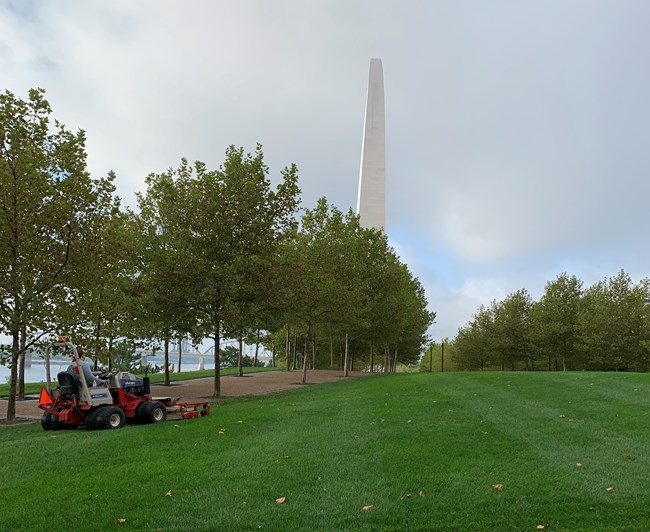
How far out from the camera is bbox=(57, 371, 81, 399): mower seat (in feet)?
37.2

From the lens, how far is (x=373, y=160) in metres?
72.2

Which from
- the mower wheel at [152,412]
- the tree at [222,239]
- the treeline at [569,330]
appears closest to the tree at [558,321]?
the treeline at [569,330]

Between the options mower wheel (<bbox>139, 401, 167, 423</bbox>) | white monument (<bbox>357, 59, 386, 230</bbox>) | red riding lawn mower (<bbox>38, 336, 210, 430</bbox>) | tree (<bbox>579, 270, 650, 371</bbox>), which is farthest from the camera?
white monument (<bbox>357, 59, 386, 230</bbox>)

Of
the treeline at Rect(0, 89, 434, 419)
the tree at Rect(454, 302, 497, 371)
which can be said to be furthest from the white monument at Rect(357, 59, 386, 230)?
the treeline at Rect(0, 89, 434, 419)

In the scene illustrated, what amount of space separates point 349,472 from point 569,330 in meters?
40.2

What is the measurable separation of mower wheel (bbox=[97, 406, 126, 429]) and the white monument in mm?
54501

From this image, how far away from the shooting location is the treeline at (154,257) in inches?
540

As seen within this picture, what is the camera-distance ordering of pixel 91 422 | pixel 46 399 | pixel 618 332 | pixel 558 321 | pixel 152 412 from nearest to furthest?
pixel 91 422 < pixel 46 399 < pixel 152 412 < pixel 618 332 < pixel 558 321

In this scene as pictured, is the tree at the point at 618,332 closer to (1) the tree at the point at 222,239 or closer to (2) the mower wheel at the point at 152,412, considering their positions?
(1) the tree at the point at 222,239

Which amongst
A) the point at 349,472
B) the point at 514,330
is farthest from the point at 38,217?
the point at 514,330

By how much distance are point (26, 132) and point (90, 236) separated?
3.08 metres

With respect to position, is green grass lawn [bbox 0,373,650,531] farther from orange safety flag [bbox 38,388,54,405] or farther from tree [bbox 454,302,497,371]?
tree [bbox 454,302,497,371]

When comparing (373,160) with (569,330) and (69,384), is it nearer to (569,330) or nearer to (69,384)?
(569,330)

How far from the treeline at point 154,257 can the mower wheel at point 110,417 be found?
3237 mm
